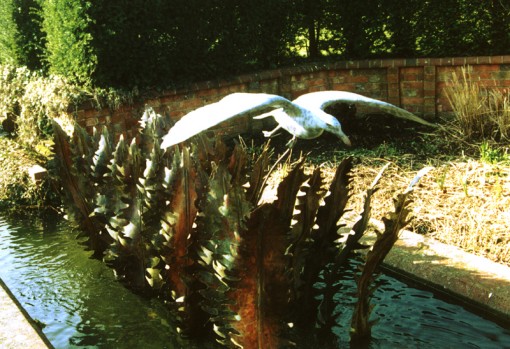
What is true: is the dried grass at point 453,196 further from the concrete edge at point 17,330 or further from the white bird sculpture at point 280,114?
the concrete edge at point 17,330

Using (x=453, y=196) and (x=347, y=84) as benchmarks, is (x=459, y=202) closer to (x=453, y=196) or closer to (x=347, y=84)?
(x=453, y=196)

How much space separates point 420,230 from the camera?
4.23 m

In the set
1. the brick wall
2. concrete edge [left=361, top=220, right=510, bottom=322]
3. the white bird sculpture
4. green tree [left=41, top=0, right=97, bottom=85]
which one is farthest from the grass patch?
green tree [left=41, top=0, right=97, bottom=85]

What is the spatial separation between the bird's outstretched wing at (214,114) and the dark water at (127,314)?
4.42 ft

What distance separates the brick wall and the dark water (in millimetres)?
2576

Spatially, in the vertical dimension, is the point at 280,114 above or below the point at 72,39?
below

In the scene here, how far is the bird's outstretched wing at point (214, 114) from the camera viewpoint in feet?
6.95

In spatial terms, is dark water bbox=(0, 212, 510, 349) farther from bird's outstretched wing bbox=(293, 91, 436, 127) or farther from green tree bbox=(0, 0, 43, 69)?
green tree bbox=(0, 0, 43, 69)

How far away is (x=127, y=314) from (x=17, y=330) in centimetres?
71

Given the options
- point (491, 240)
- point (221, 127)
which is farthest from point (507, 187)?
point (221, 127)

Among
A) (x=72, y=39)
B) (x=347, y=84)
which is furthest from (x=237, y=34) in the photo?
(x=72, y=39)

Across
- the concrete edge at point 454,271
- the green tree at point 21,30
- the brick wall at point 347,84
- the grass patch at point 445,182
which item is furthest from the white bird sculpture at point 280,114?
the green tree at point 21,30

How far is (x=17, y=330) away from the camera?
2.82 meters

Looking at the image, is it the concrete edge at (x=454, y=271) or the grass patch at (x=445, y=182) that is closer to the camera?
the concrete edge at (x=454, y=271)
